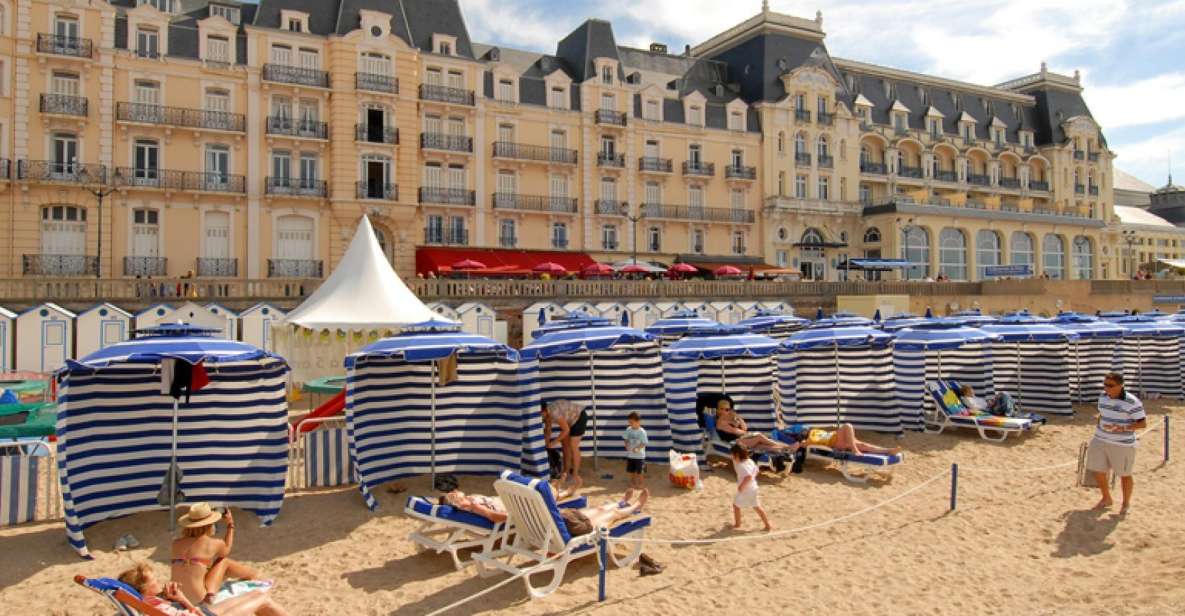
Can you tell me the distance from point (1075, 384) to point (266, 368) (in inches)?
697

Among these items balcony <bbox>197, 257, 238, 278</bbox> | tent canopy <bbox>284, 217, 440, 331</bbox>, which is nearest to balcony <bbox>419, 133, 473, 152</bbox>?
balcony <bbox>197, 257, 238, 278</bbox>

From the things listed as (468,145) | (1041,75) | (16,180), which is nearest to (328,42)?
(468,145)

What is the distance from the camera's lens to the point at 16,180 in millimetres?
26797

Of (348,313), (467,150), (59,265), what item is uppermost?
(467,150)

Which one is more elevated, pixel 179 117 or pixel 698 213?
pixel 179 117

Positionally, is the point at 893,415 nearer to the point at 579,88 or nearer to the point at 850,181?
the point at 579,88

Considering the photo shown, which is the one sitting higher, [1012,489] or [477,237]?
[477,237]

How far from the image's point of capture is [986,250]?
4597 cm

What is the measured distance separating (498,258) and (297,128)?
9141mm

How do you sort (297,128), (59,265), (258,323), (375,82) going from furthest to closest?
(375,82) < (297,128) < (59,265) < (258,323)

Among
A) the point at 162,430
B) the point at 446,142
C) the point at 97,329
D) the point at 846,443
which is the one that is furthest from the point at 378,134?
the point at 846,443

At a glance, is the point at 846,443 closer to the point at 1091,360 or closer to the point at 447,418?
the point at 447,418

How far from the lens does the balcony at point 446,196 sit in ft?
108

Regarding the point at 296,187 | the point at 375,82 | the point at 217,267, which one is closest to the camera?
the point at 217,267
